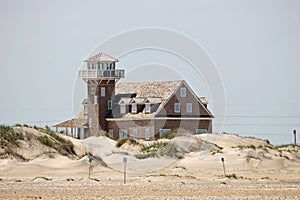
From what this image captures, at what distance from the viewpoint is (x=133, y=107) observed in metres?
68.2

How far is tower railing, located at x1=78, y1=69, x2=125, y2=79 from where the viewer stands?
69000 mm

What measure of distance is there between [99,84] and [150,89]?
4.21 metres

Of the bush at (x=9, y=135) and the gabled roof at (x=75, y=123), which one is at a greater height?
the gabled roof at (x=75, y=123)

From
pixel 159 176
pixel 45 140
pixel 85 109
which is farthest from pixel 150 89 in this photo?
pixel 159 176

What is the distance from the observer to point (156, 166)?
51.2 m

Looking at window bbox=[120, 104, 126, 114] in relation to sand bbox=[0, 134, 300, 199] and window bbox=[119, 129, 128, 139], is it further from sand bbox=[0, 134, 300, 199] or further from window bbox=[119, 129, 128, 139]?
sand bbox=[0, 134, 300, 199]

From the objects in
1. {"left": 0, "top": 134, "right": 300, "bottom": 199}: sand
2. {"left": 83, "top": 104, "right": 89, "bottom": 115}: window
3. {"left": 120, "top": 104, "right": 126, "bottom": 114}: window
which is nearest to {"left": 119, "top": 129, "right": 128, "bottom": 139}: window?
{"left": 120, "top": 104, "right": 126, "bottom": 114}: window

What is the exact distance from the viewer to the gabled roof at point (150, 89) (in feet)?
222

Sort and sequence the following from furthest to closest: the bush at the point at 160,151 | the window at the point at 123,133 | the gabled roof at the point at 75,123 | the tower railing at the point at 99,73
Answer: the gabled roof at the point at 75,123, the tower railing at the point at 99,73, the window at the point at 123,133, the bush at the point at 160,151

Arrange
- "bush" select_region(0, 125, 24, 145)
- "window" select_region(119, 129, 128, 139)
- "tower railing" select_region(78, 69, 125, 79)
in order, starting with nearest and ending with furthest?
"bush" select_region(0, 125, 24, 145)
"window" select_region(119, 129, 128, 139)
"tower railing" select_region(78, 69, 125, 79)

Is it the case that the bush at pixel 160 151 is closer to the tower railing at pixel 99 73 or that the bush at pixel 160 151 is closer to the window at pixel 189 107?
the window at pixel 189 107

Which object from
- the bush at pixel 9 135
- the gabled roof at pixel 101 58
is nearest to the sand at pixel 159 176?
the bush at pixel 9 135

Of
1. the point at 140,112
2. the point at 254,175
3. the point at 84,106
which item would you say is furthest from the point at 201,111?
the point at 254,175

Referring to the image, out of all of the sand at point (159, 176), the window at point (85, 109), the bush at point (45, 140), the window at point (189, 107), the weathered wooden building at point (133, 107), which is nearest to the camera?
the sand at point (159, 176)
